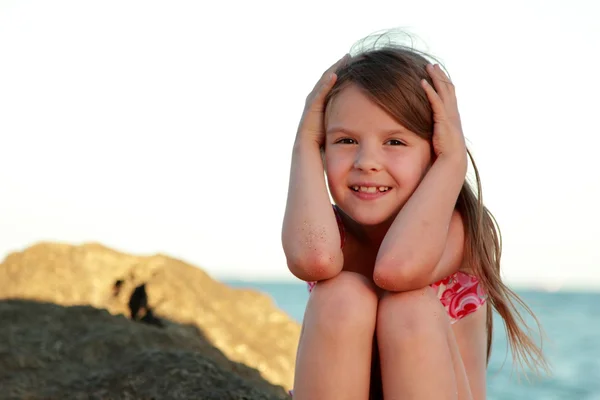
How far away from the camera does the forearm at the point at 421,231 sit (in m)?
2.35

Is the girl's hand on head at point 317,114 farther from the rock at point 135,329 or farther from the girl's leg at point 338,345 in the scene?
the rock at point 135,329

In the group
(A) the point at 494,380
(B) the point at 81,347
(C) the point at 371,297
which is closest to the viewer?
(C) the point at 371,297

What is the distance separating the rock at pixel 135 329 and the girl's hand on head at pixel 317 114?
0.96m

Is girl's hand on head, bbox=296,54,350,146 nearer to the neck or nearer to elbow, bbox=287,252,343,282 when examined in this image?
the neck

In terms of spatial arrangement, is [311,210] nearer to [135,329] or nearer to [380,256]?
[380,256]

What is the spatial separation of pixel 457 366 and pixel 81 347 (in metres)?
1.74

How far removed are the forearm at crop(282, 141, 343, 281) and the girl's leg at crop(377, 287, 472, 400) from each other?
24 centimetres

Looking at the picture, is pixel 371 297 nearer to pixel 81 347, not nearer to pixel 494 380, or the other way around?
pixel 81 347

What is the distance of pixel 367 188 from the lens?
267 centimetres

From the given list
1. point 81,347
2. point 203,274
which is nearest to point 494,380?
point 203,274

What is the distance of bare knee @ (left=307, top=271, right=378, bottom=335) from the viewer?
7.39 feet

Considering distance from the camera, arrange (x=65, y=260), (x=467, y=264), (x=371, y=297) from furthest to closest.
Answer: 1. (x=65, y=260)
2. (x=467, y=264)
3. (x=371, y=297)

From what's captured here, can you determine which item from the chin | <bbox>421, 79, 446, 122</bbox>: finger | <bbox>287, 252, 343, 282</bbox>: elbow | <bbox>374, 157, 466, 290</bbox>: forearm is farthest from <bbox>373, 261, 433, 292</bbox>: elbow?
<bbox>421, 79, 446, 122</bbox>: finger

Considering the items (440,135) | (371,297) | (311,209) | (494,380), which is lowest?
(494,380)
